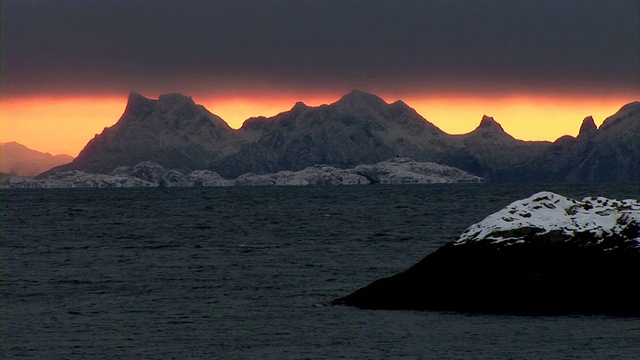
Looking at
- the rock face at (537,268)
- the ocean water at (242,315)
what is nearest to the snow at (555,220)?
the rock face at (537,268)

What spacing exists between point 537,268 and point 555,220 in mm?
2233

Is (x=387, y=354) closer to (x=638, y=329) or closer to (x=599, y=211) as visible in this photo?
(x=638, y=329)

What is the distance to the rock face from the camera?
37.5 m

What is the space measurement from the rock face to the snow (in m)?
0.04

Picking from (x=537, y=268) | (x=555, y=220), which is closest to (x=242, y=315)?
(x=537, y=268)

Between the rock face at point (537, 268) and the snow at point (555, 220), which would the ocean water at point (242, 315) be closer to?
the rock face at point (537, 268)

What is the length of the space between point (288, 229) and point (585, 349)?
66574 millimetres

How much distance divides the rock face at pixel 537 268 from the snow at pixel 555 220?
35mm

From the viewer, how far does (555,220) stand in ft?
128

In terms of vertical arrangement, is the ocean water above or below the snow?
below

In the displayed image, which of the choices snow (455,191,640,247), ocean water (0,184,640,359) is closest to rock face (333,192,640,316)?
snow (455,191,640,247)

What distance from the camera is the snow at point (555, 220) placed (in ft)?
126

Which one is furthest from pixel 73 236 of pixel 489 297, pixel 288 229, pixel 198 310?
pixel 489 297

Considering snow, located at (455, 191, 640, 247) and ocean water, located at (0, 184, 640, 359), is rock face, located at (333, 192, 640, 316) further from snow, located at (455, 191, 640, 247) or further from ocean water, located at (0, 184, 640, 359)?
ocean water, located at (0, 184, 640, 359)
